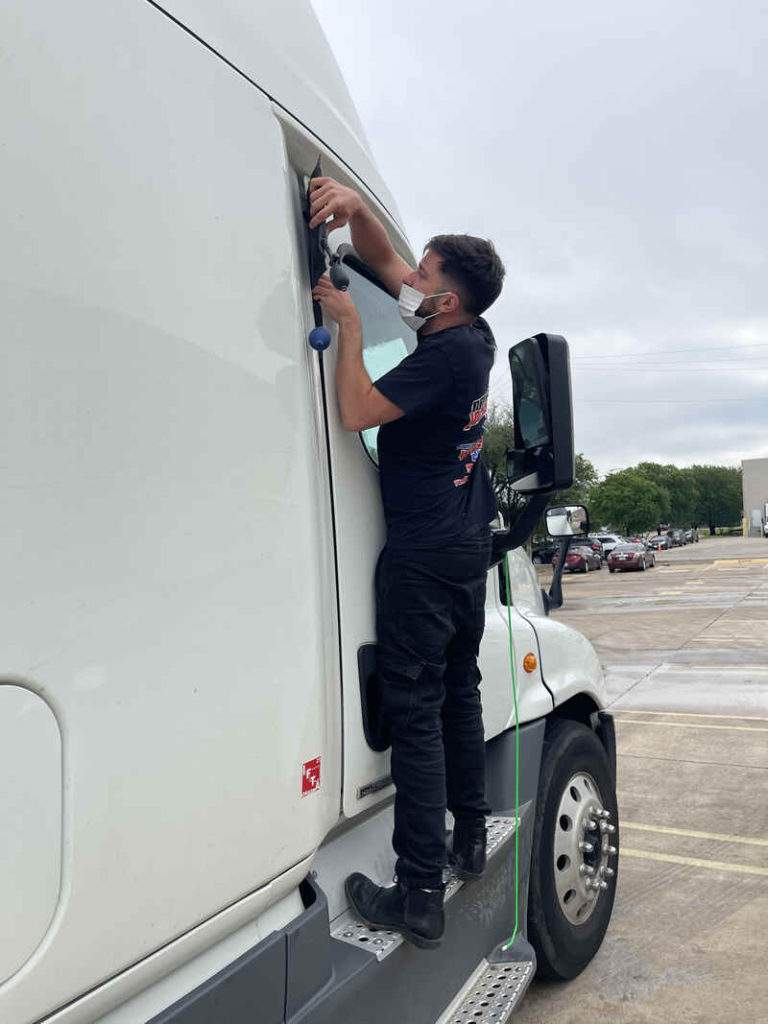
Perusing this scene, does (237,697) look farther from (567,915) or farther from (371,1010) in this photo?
(567,915)

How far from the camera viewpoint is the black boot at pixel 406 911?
1953 mm

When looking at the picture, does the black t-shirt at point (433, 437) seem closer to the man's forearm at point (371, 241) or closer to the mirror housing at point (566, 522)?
the man's forearm at point (371, 241)

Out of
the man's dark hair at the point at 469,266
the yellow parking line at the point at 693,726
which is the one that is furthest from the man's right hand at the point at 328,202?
the yellow parking line at the point at 693,726

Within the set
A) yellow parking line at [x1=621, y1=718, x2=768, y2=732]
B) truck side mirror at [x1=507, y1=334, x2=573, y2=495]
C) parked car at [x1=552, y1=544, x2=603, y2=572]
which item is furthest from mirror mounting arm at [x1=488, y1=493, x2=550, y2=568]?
parked car at [x1=552, y1=544, x2=603, y2=572]

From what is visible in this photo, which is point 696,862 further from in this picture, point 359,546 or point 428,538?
point 359,546

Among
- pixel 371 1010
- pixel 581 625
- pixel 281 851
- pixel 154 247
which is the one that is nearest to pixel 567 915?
pixel 371 1010

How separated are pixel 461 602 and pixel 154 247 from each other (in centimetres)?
117

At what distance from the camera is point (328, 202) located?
6.17ft

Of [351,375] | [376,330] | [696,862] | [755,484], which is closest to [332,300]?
[351,375]

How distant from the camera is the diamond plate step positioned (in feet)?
7.30

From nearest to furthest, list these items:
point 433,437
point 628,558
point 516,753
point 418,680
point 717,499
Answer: point 418,680, point 433,437, point 516,753, point 628,558, point 717,499

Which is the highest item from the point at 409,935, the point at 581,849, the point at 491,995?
the point at 409,935

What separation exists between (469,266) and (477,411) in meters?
0.39

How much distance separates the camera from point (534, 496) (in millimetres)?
2473
